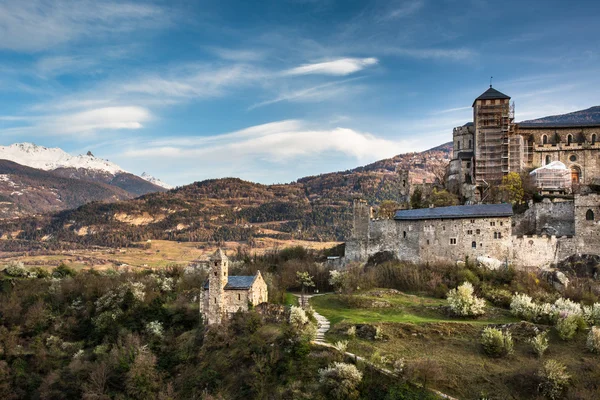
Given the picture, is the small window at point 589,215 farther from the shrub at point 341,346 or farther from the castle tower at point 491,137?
the shrub at point 341,346

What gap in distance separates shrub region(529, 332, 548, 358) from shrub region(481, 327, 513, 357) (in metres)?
1.33

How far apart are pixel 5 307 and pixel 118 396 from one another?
27936 millimetres

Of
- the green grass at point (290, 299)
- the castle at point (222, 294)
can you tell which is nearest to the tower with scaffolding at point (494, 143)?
the green grass at point (290, 299)

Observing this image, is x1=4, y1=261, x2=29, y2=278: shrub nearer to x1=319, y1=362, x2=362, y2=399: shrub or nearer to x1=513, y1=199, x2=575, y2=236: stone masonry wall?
x1=319, y1=362, x2=362, y2=399: shrub

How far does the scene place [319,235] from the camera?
472 feet

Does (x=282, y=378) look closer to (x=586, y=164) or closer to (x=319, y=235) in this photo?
(x=586, y=164)

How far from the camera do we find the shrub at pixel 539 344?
29562 millimetres

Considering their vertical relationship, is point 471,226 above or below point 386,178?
below

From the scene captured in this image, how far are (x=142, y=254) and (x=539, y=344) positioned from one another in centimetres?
11575

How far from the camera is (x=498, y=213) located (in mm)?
47000

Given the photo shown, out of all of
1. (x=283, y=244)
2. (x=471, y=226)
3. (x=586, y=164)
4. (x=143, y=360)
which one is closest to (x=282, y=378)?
(x=143, y=360)

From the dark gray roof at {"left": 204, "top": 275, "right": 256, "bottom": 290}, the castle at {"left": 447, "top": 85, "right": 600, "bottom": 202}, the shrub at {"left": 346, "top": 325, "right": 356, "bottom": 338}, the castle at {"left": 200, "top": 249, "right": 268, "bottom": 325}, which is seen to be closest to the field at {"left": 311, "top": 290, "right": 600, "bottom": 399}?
the shrub at {"left": 346, "top": 325, "right": 356, "bottom": 338}

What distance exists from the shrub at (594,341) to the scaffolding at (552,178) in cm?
2663

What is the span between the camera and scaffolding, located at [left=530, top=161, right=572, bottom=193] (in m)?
54.3
